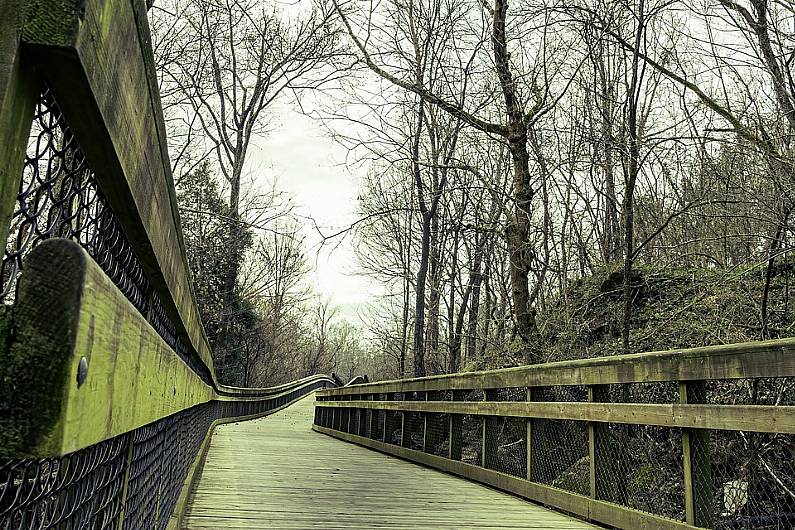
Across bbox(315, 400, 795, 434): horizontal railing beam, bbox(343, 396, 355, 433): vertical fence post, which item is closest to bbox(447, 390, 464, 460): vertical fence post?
bbox(315, 400, 795, 434): horizontal railing beam

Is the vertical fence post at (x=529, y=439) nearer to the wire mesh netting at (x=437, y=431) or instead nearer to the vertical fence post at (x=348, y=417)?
the wire mesh netting at (x=437, y=431)

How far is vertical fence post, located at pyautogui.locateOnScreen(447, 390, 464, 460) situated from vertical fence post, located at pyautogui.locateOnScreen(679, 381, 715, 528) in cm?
342

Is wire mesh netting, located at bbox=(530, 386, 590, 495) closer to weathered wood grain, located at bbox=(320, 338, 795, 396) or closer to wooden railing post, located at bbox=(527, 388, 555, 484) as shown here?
wooden railing post, located at bbox=(527, 388, 555, 484)

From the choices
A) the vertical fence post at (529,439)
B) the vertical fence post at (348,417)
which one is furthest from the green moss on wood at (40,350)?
the vertical fence post at (348,417)

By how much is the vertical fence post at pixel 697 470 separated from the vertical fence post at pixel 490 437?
2.55 m

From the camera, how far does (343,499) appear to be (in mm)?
5371

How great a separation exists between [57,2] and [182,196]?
1955 cm

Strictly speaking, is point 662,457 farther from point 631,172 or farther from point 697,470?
point 631,172

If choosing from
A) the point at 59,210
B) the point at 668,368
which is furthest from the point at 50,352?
the point at 668,368

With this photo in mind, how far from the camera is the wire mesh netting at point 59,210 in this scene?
1057 mm

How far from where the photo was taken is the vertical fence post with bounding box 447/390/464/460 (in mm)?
6969

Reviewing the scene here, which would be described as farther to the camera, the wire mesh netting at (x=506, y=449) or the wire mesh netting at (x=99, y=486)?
the wire mesh netting at (x=506, y=449)

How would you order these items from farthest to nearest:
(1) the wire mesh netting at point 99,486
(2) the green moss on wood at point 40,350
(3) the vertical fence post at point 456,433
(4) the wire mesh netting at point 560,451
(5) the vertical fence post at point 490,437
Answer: (3) the vertical fence post at point 456,433 → (5) the vertical fence post at point 490,437 → (4) the wire mesh netting at point 560,451 → (1) the wire mesh netting at point 99,486 → (2) the green moss on wood at point 40,350

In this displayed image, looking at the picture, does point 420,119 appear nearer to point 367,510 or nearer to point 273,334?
point 367,510
